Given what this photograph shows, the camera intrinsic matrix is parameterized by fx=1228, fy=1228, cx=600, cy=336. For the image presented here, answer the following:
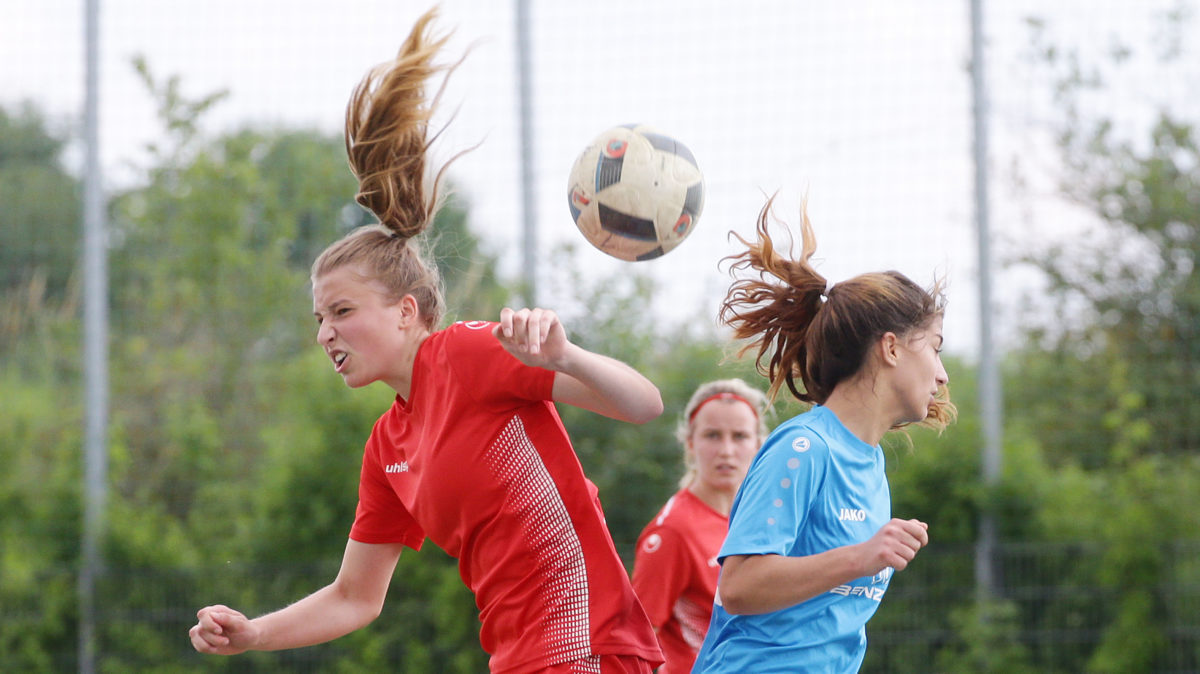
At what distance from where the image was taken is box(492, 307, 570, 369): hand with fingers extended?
2.15 meters

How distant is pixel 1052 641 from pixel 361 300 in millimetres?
4713

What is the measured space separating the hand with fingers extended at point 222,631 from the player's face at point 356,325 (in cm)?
57

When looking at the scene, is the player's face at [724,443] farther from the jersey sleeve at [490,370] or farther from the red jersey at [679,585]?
the jersey sleeve at [490,370]

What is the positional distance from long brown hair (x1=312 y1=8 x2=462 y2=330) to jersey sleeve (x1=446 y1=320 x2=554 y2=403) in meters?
0.23

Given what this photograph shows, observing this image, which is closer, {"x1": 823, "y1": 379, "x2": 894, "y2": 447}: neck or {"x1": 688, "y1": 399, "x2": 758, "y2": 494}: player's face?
{"x1": 823, "y1": 379, "x2": 894, "y2": 447}: neck

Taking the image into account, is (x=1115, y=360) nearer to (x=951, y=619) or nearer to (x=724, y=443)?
(x=951, y=619)

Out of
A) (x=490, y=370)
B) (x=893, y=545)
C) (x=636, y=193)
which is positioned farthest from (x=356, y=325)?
(x=893, y=545)

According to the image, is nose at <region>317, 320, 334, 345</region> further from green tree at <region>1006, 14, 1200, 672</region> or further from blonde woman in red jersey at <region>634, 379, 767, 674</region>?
green tree at <region>1006, 14, 1200, 672</region>

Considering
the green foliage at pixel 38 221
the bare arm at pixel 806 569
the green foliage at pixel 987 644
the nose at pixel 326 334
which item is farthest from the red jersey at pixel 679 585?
the green foliage at pixel 38 221

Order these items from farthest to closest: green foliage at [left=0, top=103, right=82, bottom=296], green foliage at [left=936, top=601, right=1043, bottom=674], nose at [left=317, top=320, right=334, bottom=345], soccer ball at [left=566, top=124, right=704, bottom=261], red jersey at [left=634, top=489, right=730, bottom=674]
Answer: green foliage at [left=0, top=103, right=82, bottom=296]
green foliage at [left=936, top=601, right=1043, bottom=674]
red jersey at [left=634, top=489, right=730, bottom=674]
soccer ball at [left=566, top=124, right=704, bottom=261]
nose at [left=317, top=320, right=334, bottom=345]

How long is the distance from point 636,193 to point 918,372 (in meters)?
0.75

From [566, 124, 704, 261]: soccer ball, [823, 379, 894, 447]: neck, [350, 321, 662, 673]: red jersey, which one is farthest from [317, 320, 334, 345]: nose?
[823, 379, 894, 447]: neck

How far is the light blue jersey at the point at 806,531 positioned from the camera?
88.8 inches

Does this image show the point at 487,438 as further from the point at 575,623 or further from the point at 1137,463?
the point at 1137,463
